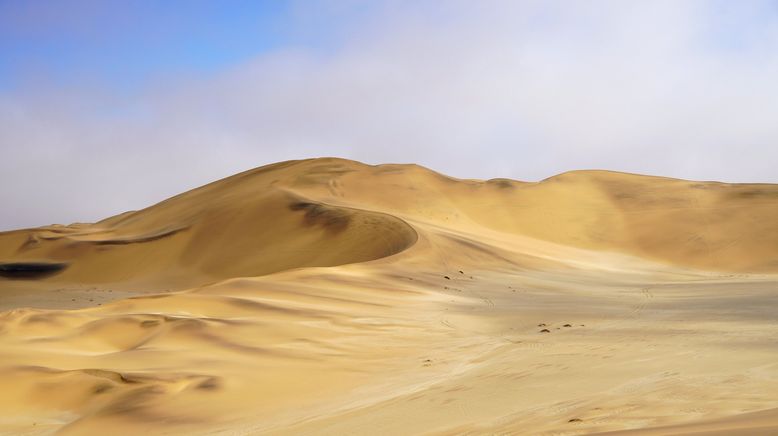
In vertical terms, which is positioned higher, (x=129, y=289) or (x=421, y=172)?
(x=421, y=172)

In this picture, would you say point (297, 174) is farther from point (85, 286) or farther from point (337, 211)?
point (85, 286)

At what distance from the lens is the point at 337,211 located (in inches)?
1142

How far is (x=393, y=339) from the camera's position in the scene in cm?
1080

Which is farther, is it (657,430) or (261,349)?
(261,349)

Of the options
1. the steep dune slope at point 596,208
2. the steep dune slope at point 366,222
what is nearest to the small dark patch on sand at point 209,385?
the steep dune slope at point 366,222

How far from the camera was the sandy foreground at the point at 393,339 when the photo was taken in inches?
258

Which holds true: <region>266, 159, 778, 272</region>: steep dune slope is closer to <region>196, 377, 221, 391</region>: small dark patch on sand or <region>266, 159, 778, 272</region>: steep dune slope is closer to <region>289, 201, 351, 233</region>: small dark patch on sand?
<region>289, 201, 351, 233</region>: small dark patch on sand

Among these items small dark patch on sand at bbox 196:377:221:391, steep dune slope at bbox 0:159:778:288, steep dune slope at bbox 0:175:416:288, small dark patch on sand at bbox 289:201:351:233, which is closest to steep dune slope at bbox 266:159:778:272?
steep dune slope at bbox 0:159:778:288

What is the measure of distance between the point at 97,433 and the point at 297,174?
2882cm

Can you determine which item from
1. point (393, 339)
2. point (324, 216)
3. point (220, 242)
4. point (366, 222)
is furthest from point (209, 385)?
point (220, 242)

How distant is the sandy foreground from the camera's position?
6.56 meters

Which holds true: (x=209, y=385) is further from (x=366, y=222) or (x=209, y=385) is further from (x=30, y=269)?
(x=30, y=269)

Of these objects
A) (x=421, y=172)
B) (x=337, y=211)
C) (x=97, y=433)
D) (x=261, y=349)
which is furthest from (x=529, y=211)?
(x=97, y=433)

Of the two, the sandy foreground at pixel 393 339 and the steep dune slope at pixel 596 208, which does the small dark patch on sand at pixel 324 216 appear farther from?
the steep dune slope at pixel 596 208
